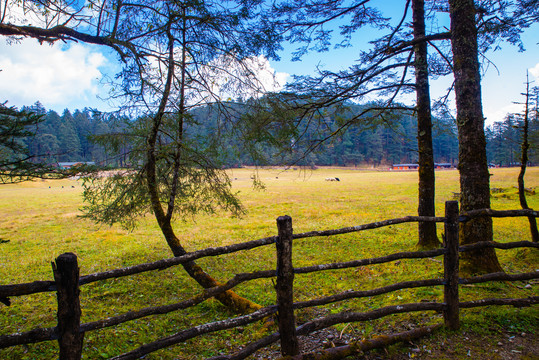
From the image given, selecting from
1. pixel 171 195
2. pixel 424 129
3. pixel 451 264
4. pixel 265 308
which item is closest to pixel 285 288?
pixel 265 308

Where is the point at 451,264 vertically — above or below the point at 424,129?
below

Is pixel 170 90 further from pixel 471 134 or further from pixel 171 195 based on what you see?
pixel 471 134

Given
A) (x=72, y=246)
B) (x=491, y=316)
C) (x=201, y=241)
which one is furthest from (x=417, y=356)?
(x=72, y=246)

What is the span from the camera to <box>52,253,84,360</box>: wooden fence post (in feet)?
8.15

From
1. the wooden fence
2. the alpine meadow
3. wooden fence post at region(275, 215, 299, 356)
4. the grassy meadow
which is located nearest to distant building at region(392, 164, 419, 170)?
the grassy meadow

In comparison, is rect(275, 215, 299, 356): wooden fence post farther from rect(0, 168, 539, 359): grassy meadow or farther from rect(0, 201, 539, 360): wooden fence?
rect(0, 168, 539, 359): grassy meadow

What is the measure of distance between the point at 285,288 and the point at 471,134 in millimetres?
4470

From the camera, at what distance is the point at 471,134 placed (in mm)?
5246

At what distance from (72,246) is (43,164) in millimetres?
9199

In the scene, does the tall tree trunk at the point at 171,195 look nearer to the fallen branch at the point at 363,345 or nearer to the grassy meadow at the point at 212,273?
the grassy meadow at the point at 212,273

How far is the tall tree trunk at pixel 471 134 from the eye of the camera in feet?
→ 17.2

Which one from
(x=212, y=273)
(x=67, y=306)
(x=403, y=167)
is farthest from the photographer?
(x=403, y=167)

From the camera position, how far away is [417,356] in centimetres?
357

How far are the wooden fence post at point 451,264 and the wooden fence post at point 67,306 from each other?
171 inches
